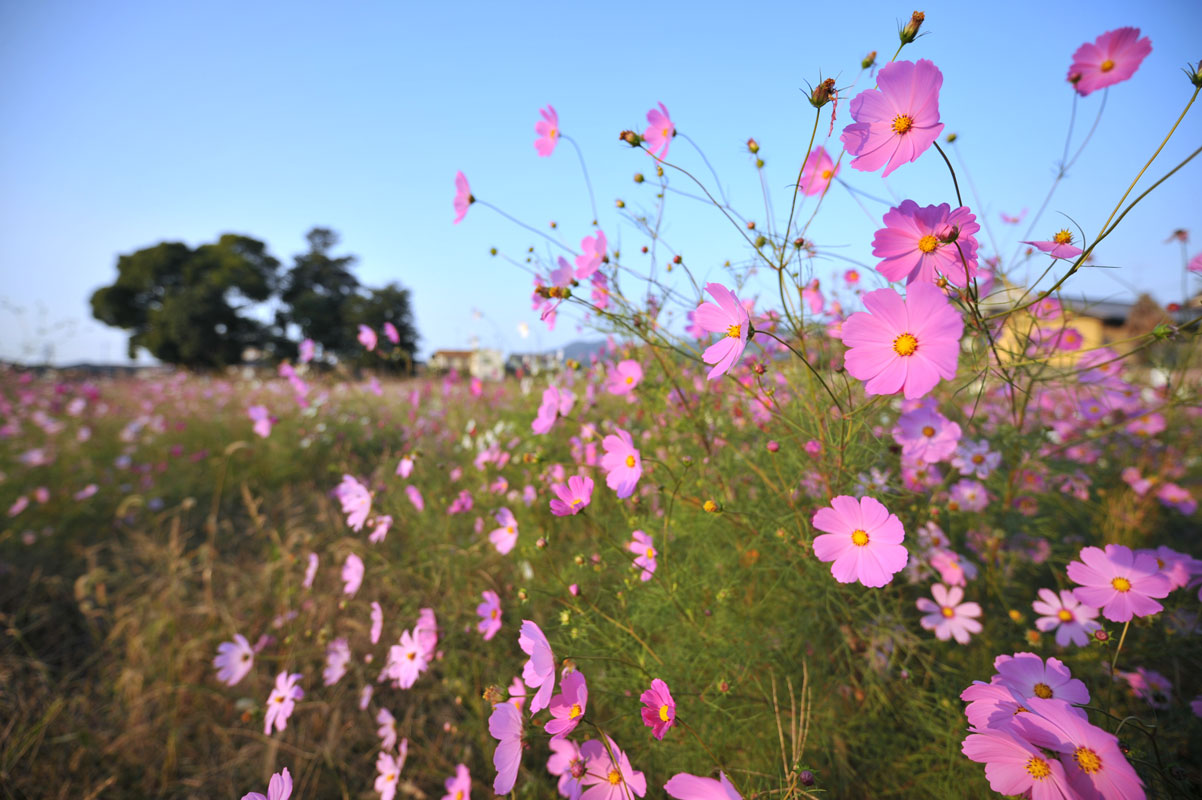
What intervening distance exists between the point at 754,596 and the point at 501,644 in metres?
0.72

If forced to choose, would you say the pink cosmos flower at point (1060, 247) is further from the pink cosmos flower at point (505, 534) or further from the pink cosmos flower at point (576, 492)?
the pink cosmos flower at point (505, 534)

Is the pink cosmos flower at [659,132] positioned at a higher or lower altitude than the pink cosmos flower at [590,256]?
higher

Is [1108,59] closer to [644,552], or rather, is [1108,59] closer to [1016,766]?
[1016,766]

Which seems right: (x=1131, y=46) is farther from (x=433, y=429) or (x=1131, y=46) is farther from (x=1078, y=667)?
(x=433, y=429)

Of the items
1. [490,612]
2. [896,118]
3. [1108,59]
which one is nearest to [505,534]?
[490,612]

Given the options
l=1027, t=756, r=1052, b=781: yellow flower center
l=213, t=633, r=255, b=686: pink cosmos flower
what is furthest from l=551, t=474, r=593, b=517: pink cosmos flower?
l=213, t=633, r=255, b=686: pink cosmos flower

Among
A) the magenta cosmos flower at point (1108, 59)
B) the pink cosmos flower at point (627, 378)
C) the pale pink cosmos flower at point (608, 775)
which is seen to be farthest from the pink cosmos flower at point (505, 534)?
the magenta cosmos flower at point (1108, 59)

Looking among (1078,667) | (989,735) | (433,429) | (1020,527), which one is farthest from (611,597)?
(433,429)

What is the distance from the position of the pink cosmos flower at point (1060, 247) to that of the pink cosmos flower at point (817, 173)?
0.34 metres

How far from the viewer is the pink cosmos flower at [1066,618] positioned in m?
0.93

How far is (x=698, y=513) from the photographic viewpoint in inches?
45.1

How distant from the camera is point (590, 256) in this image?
1149 millimetres

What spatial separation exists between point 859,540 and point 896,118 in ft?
1.85

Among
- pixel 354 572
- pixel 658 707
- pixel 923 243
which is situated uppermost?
pixel 923 243
